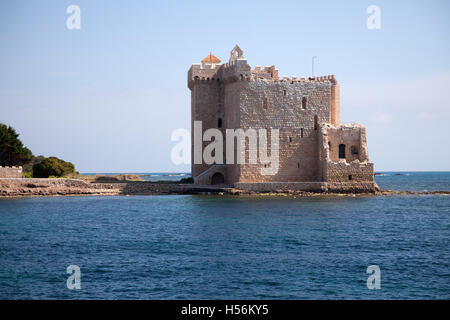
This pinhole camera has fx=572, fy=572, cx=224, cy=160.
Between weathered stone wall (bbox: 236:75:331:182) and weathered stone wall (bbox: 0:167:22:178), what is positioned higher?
weathered stone wall (bbox: 236:75:331:182)

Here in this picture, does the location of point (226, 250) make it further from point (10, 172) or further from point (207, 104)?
point (10, 172)

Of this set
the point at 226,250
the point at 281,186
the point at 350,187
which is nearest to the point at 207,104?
the point at 281,186

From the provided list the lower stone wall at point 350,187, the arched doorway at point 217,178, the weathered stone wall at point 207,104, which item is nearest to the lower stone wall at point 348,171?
the lower stone wall at point 350,187

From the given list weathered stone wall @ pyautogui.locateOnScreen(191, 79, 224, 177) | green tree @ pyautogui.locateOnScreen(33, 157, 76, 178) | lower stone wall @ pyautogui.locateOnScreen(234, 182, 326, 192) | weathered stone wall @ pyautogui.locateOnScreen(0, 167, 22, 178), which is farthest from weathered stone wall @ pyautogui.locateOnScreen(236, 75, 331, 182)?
weathered stone wall @ pyautogui.locateOnScreen(0, 167, 22, 178)

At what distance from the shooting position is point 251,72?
3750cm

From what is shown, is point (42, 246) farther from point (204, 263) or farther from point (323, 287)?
point (323, 287)

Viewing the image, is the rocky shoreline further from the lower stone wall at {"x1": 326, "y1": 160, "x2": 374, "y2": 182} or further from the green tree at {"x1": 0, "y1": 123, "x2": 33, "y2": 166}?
the green tree at {"x1": 0, "y1": 123, "x2": 33, "y2": 166}

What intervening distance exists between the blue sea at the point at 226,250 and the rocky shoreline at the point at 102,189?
380cm

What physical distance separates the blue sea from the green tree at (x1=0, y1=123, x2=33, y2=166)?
41.2ft

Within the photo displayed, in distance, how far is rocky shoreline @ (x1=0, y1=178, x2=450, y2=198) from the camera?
3625 cm

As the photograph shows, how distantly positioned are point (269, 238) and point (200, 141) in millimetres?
20730

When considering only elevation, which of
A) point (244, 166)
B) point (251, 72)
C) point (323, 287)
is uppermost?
point (251, 72)
